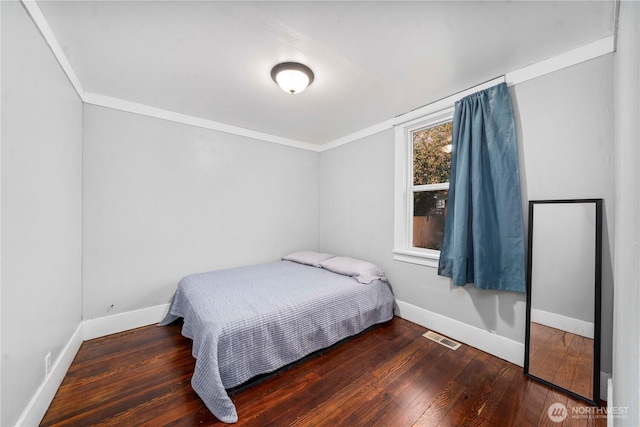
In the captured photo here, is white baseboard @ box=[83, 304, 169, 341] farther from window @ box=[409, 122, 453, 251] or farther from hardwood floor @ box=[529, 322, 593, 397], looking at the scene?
hardwood floor @ box=[529, 322, 593, 397]

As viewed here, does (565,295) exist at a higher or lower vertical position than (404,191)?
lower

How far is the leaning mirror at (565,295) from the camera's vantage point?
1.63m

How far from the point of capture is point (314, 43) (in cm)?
168

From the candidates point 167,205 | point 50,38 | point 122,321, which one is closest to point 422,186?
point 167,205

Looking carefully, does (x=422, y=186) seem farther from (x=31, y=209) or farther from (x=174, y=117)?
(x=31, y=209)

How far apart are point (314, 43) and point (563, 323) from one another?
2.68 m

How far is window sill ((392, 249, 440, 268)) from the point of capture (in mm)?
2562

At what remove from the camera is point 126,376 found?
1840mm

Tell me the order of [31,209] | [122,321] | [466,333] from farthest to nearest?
1. [122,321]
2. [466,333]
3. [31,209]

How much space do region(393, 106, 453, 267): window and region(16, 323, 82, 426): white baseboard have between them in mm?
3011

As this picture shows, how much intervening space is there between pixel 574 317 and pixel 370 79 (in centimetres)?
239

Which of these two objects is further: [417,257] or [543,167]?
[417,257]

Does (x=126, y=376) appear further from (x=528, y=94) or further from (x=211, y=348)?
(x=528, y=94)

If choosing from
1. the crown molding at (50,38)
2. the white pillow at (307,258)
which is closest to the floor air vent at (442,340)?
the white pillow at (307,258)
